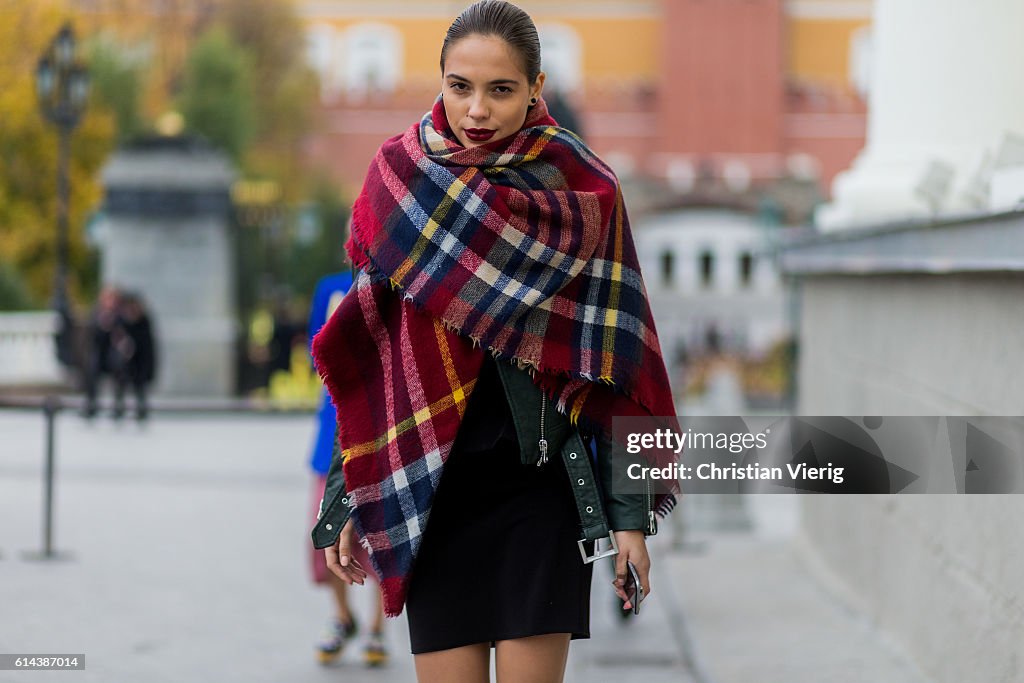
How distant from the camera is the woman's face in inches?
114

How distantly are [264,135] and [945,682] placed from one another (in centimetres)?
4369

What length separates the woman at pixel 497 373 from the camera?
9.43ft

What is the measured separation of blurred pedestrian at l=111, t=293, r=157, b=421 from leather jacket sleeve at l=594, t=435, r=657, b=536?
1318cm

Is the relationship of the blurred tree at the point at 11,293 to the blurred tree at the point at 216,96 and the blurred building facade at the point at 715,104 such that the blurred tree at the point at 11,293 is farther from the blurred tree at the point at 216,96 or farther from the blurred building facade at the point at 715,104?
the blurred building facade at the point at 715,104

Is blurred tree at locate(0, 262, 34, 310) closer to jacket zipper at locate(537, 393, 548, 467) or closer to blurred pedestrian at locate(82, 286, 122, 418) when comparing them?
blurred pedestrian at locate(82, 286, 122, 418)

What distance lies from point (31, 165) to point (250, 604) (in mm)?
23890

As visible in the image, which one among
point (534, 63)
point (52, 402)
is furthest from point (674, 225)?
point (534, 63)

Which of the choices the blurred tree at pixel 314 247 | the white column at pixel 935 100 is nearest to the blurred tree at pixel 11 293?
the blurred tree at pixel 314 247

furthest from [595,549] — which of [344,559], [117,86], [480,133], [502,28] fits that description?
[117,86]

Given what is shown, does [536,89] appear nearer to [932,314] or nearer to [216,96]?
[932,314]

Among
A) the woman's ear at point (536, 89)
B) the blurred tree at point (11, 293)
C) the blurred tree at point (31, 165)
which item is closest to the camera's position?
the woman's ear at point (536, 89)

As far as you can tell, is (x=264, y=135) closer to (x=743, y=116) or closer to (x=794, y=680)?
(x=743, y=116)

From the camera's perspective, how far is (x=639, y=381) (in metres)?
2.96

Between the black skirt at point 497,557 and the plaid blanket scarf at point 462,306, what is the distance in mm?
52
